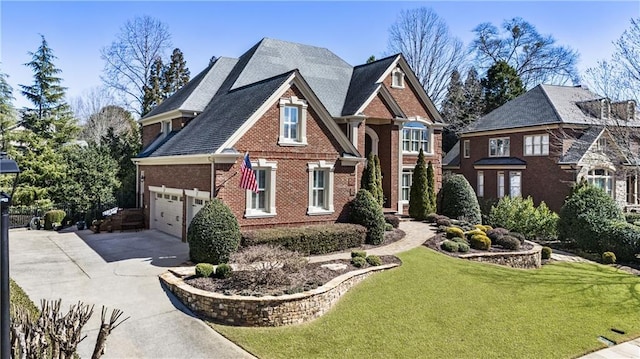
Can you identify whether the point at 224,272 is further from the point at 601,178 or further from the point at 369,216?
the point at 601,178

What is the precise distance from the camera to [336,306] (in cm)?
1170

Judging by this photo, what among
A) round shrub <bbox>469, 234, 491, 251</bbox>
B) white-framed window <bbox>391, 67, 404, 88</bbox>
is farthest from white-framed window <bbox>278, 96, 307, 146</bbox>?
white-framed window <bbox>391, 67, 404, 88</bbox>

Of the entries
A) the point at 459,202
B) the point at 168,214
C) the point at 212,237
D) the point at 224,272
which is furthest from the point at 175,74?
the point at 224,272

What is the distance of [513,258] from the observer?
57.5ft

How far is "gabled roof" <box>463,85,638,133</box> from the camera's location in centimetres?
2944

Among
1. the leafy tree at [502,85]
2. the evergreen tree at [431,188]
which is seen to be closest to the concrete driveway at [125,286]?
the evergreen tree at [431,188]

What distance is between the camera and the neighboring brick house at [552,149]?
27.9m

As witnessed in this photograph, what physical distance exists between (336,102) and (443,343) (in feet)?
58.8

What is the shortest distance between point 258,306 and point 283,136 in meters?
8.04

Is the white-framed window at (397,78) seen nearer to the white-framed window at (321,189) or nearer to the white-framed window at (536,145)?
the white-framed window at (321,189)

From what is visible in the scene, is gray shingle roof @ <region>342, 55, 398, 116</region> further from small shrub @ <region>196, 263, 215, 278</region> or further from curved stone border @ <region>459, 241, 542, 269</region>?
small shrub @ <region>196, 263, 215, 278</region>

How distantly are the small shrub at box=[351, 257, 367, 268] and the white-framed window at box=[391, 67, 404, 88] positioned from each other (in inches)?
593

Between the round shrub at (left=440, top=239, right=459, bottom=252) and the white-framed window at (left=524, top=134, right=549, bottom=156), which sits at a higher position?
the white-framed window at (left=524, top=134, right=549, bottom=156)

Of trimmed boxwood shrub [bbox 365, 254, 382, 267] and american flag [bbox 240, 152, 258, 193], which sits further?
american flag [bbox 240, 152, 258, 193]
